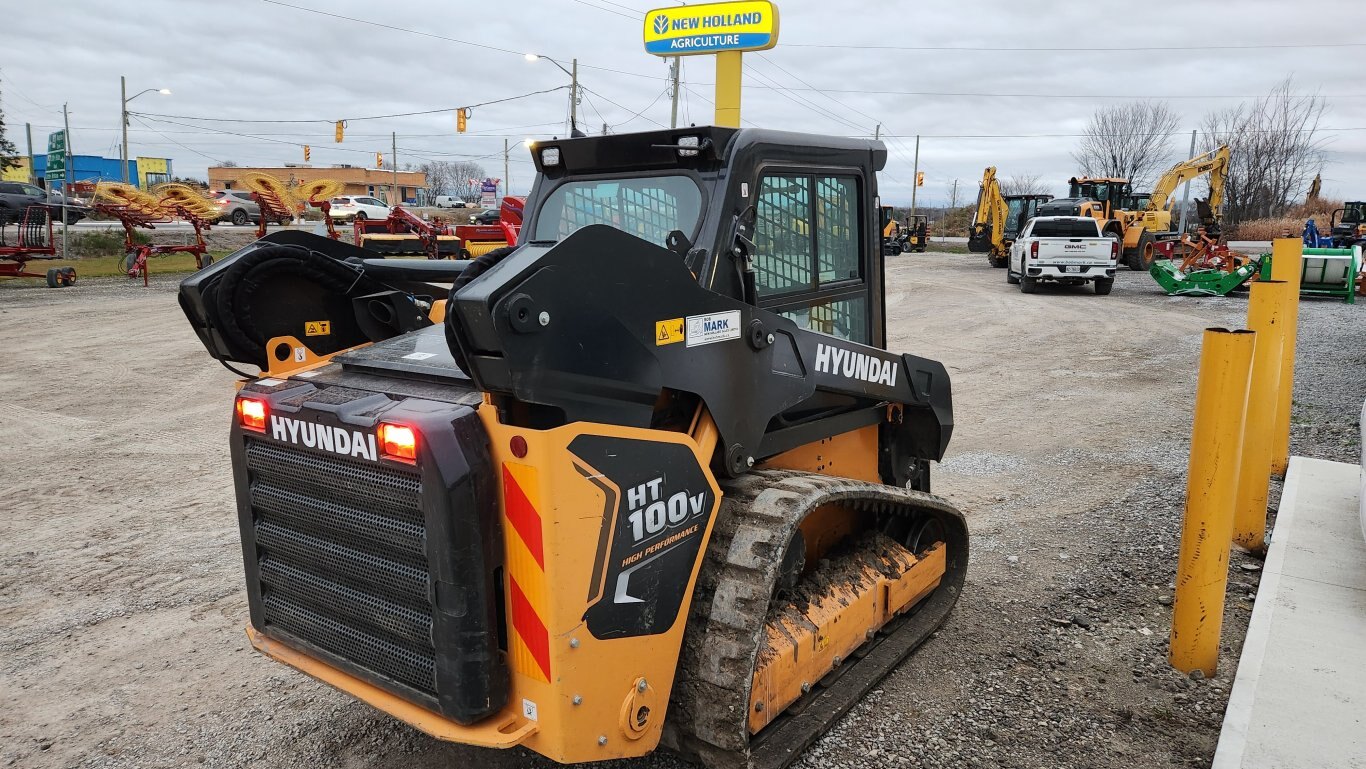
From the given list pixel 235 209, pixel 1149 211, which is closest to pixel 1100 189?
pixel 1149 211

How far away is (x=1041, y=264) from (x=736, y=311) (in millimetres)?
20319

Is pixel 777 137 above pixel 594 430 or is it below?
above

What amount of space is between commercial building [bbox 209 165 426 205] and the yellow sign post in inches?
2548

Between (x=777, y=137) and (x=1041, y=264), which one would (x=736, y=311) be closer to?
(x=777, y=137)

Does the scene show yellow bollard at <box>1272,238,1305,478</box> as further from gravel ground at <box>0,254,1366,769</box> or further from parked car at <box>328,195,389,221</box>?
parked car at <box>328,195,389,221</box>

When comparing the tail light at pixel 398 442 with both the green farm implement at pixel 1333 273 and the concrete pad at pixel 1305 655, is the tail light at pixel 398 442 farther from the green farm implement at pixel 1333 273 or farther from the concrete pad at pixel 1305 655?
the green farm implement at pixel 1333 273

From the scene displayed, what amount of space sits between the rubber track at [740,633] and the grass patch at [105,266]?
72.5ft

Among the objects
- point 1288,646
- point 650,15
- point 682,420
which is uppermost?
point 650,15

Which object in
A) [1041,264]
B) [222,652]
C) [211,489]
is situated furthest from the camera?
[1041,264]

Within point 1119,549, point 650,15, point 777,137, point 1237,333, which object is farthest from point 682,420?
point 650,15

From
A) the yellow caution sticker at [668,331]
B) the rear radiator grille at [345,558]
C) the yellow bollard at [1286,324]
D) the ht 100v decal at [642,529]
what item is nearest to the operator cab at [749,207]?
the yellow caution sticker at [668,331]

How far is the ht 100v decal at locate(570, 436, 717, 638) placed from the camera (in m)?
2.71

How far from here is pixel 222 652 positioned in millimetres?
4434

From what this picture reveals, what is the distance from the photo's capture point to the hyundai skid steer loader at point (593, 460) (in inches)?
103
